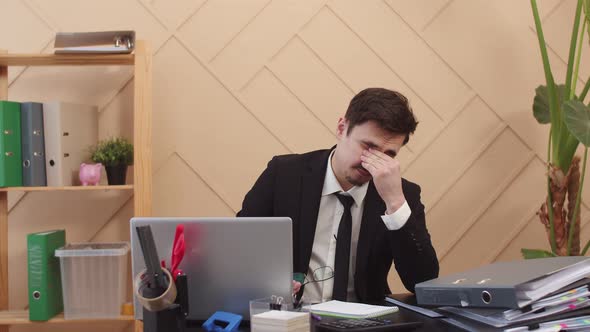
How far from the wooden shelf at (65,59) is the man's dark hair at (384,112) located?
40.1 inches

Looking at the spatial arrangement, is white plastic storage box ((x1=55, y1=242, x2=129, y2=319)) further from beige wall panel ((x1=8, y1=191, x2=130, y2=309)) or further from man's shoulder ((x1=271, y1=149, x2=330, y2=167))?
man's shoulder ((x1=271, y1=149, x2=330, y2=167))

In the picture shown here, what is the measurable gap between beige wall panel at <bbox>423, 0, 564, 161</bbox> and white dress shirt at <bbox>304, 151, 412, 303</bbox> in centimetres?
115

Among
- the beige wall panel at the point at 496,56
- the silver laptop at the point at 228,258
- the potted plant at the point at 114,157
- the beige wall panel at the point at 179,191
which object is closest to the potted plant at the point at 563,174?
the beige wall panel at the point at 496,56

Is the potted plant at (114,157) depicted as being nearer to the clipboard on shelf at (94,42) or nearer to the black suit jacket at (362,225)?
the clipboard on shelf at (94,42)

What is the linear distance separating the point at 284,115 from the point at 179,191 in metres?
0.57

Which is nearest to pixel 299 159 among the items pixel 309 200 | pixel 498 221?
pixel 309 200

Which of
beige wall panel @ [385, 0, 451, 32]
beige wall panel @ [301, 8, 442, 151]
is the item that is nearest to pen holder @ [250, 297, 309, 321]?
beige wall panel @ [301, 8, 442, 151]

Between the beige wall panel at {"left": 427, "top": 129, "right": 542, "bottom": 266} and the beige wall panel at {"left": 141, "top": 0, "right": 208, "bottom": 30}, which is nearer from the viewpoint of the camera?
the beige wall panel at {"left": 141, "top": 0, "right": 208, "bottom": 30}

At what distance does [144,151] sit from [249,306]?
4.10ft

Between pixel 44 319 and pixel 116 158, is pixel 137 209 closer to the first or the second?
pixel 116 158

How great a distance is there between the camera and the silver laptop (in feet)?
4.68

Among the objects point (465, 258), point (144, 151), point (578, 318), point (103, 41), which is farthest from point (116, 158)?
point (578, 318)

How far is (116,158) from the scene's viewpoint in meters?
2.62

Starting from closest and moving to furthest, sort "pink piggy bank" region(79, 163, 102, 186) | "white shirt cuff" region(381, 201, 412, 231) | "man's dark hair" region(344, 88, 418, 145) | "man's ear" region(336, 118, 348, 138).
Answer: "white shirt cuff" region(381, 201, 412, 231) → "man's dark hair" region(344, 88, 418, 145) → "man's ear" region(336, 118, 348, 138) → "pink piggy bank" region(79, 163, 102, 186)
